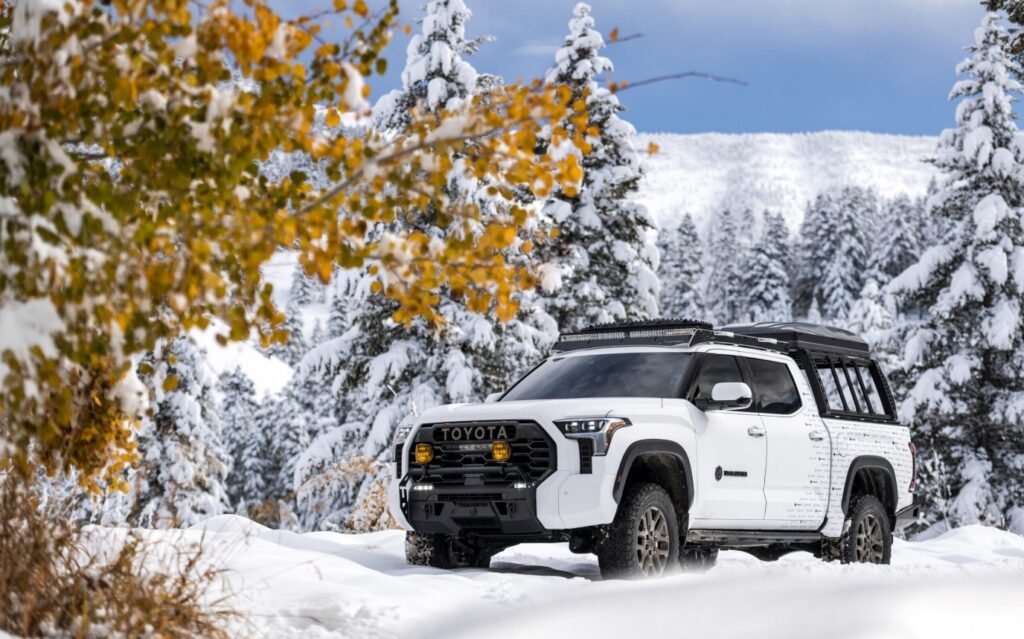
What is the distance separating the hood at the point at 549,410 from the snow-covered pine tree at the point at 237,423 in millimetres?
58050

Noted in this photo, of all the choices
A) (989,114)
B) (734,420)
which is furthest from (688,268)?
(734,420)

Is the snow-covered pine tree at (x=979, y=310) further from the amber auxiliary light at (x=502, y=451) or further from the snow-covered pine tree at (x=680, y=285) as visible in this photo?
the snow-covered pine tree at (x=680, y=285)

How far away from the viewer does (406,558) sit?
9086mm

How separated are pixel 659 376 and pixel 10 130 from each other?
6017 mm

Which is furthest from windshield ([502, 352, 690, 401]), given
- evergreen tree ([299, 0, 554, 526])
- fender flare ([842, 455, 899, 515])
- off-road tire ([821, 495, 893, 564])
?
evergreen tree ([299, 0, 554, 526])

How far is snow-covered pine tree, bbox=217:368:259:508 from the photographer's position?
6794 cm

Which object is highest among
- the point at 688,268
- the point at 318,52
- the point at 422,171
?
the point at 688,268

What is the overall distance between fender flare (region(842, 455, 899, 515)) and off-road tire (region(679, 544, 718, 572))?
4.40ft

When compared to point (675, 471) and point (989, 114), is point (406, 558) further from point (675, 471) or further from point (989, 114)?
point (989, 114)

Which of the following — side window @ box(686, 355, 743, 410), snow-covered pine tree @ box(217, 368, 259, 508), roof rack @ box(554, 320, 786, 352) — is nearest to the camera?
side window @ box(686, 355, 743, 410)

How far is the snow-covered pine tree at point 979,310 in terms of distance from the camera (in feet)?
82.7

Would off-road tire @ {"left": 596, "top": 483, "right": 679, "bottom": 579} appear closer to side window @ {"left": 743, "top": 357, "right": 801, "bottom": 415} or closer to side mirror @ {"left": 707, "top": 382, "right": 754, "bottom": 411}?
side mirror @ {"left": 707, "top": 382, "right": 754, "bottom": 411}

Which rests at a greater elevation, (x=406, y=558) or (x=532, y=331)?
(x=532, y=331)

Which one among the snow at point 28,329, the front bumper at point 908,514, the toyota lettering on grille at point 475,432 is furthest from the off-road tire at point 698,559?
the snow at point 28,329
